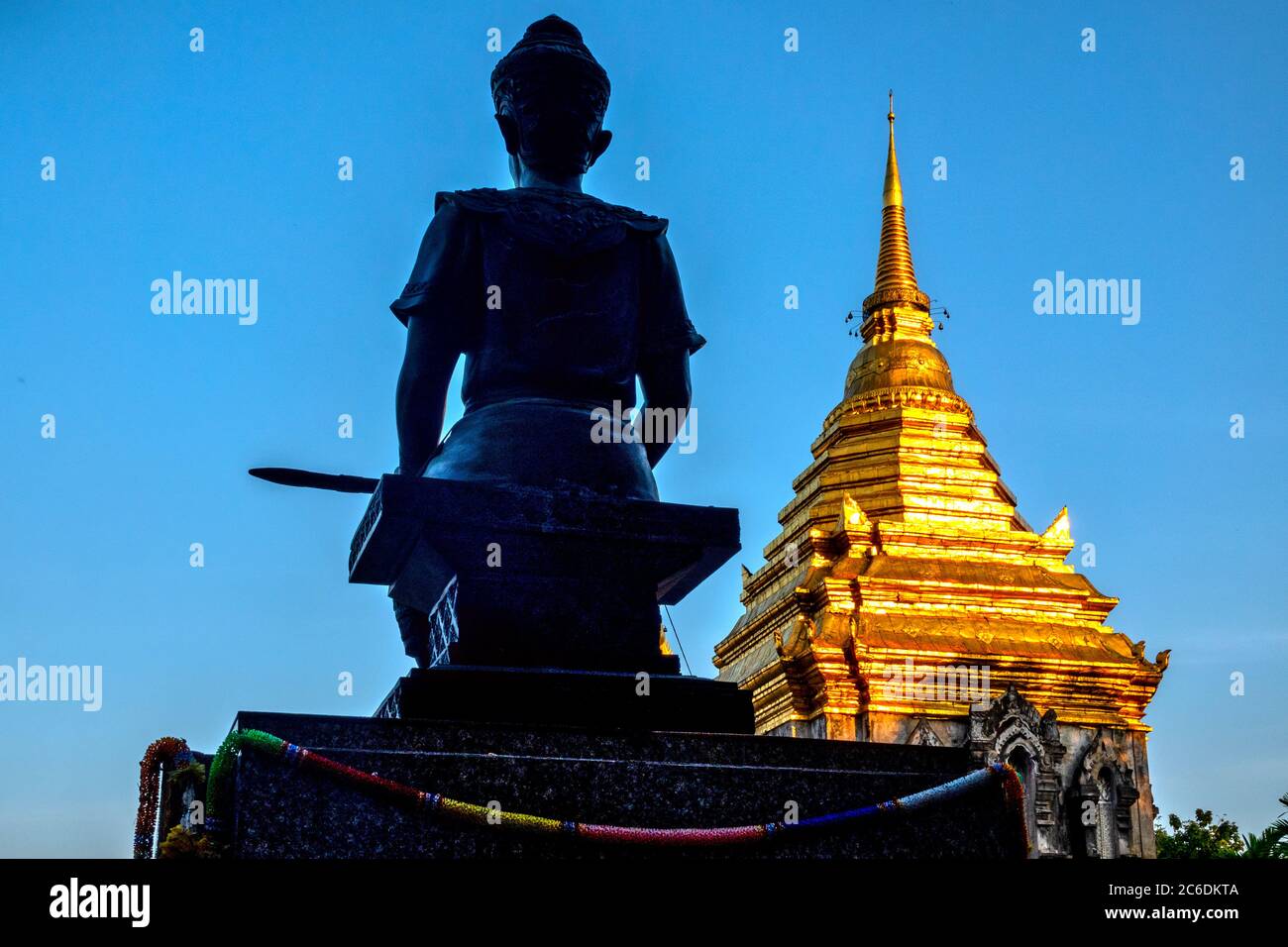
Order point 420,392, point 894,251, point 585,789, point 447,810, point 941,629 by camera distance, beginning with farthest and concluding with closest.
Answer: point 894,251, point 941,629, point 420,392, point 585,789, point 447,810

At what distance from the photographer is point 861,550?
3822 centimetres

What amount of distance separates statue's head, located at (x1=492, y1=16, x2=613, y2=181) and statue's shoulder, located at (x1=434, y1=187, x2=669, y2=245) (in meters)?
0.27

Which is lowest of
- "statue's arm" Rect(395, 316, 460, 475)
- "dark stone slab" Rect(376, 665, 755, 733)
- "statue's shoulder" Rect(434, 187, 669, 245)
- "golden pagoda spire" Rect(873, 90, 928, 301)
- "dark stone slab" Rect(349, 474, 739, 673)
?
"dark stone slab" Rect(376, 665, 755, 733)

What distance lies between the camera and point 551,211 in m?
7.49

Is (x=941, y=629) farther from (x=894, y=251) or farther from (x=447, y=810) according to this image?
(x=447, y=810)

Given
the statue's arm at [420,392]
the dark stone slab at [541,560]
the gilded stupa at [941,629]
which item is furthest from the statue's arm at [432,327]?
the gilded stupa at [941,629]

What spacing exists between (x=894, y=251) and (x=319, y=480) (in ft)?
133

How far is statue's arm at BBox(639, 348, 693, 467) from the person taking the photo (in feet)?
25.6

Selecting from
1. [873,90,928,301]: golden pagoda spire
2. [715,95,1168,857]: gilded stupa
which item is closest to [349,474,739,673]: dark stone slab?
[715,95,1168,857]: gilded stupa

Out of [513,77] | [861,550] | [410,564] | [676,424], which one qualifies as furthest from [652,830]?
[861,550]

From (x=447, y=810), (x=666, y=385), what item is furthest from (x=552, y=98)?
(x=447, y=810)

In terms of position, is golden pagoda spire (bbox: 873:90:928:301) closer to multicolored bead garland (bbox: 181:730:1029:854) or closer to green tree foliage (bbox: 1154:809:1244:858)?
green tree foliage (bbox: 1154:809:1244:858)

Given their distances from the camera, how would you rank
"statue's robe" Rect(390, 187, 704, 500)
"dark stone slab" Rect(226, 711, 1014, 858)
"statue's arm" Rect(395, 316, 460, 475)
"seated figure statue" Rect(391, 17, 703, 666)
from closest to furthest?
"dark stone slab" Rect(226, 711, 1014, 858)
"seated figure statue" Rect(391, 17, 703, 666)
"statue's robe" Rect(390, 187, 704, 500)
"statue's arm" Rect(395, 316, 460, 475)

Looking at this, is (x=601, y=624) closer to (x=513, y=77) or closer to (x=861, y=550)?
(x=513, y=77)
